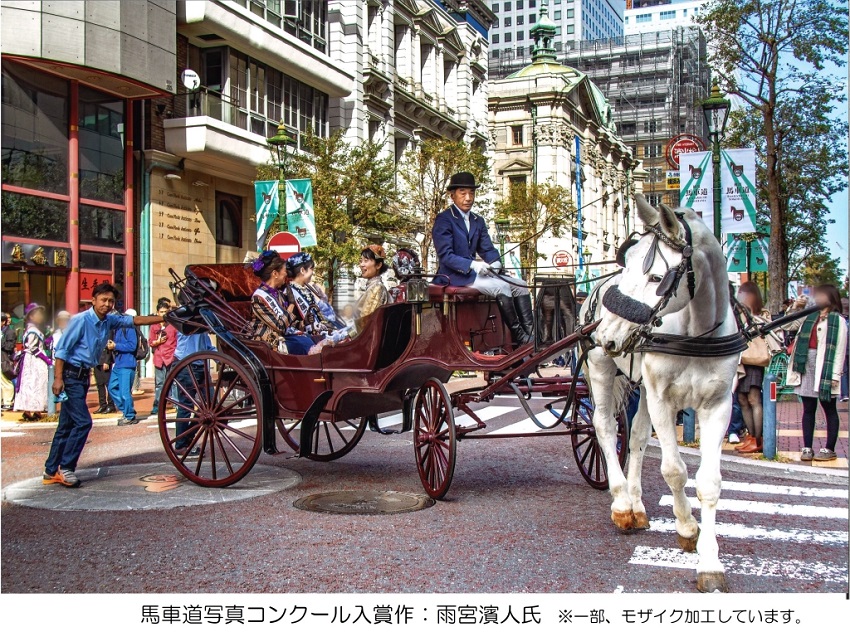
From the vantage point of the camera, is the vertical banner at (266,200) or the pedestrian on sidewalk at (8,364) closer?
the pedestrian on sidewalk at (8,364)

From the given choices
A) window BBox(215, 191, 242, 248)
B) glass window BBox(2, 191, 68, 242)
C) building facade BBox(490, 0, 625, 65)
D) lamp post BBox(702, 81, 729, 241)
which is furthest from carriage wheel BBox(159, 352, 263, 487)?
building facade BBox(490, 0, 625, 65)

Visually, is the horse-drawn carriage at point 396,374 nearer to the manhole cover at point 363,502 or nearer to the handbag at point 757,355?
the manhole cover at point 363,502

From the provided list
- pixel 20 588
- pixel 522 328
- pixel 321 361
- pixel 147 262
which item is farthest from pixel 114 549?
pixel 147 262

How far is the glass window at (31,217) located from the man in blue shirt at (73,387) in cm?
435

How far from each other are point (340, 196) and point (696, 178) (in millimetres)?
12300

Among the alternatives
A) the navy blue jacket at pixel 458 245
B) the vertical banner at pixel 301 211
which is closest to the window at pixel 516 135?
the vertical banner at pixel 301 211

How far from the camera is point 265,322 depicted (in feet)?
26.0

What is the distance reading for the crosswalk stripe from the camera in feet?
22.2

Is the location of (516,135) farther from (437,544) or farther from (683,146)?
(437,544)

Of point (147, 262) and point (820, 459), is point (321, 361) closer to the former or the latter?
point (820, 459)

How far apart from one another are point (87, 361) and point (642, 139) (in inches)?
2181

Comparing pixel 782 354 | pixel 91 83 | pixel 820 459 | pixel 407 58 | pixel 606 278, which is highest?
pixel 407 58

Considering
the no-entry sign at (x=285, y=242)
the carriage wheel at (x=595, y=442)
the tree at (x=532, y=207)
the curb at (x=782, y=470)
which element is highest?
the tree at (x=532, y=207)

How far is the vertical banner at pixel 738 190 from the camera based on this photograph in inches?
386
